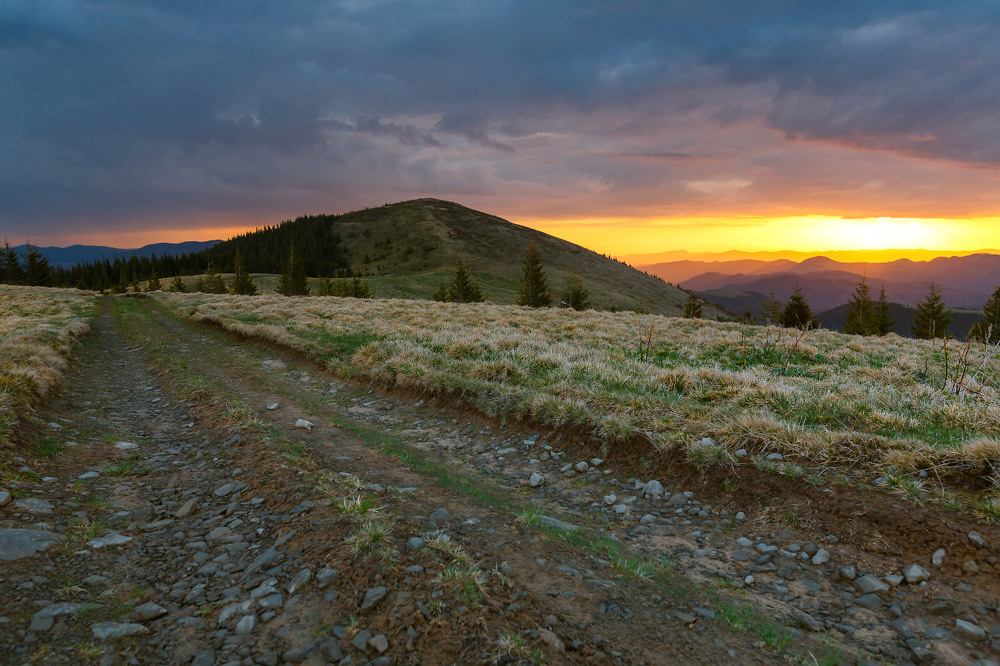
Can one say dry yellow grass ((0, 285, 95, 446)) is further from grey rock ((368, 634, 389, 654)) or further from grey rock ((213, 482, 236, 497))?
grey rock ((368, 634, 389, 654))

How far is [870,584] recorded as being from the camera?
4.26 meters

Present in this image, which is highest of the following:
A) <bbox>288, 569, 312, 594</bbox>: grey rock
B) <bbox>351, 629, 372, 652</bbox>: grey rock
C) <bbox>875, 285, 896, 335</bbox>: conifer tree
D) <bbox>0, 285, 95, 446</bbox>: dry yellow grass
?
<bbox>0, 285, 95, 446</bbox>: dry yellow grass

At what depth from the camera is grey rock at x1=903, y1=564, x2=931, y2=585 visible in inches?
166

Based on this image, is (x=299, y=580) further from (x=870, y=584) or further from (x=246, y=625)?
(x=870, y=584)

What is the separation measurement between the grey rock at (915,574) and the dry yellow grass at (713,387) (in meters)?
1.56

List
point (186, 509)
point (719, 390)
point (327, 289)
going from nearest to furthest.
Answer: point (186, 509) → point (719, 390) → point (327, 289)

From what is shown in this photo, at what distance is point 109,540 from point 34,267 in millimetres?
140537

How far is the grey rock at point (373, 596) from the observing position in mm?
3746

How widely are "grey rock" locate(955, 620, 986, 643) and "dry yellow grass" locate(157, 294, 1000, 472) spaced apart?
7.21 ft

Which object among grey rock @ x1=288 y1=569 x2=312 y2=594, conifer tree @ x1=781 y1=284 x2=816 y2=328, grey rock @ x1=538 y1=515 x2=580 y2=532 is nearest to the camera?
grey rock @ x1=288 y1=569 x2=312 y2=594

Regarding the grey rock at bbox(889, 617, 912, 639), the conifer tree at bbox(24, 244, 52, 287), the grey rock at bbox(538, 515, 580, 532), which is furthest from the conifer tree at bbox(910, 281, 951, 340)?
the conifer tree at bbox(24, 244, 52, 287)

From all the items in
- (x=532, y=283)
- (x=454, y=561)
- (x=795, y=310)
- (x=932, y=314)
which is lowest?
(x=932, y=314)

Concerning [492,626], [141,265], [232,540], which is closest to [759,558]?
[492,626]

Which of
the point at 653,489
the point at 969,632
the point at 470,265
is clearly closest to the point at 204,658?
the point at 653,489
